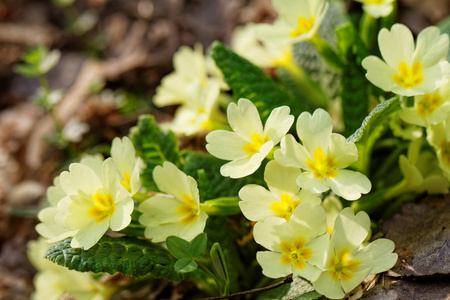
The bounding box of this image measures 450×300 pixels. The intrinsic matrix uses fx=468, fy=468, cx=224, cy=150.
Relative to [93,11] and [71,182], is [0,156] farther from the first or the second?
[71,182]

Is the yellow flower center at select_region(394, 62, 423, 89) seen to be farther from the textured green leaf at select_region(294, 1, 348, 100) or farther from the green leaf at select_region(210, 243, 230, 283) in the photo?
the green leaf at select_region(210, 243, 230, 283)

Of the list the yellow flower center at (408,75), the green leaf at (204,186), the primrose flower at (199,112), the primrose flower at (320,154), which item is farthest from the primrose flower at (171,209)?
Result: the yellow flower center at (408,75)

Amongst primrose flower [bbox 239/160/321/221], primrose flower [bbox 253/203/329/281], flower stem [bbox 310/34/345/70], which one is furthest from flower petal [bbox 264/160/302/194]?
flower stem [bbox 310/34/345/70]

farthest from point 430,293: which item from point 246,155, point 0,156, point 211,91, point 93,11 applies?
point 93,11

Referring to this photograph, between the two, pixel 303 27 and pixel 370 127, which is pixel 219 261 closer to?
pixel 370 127

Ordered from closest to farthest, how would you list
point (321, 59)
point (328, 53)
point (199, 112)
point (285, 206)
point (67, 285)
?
point (285, 206)
point (67, 285)
point (328, 53)
point (199, 112)
point (321, 59)

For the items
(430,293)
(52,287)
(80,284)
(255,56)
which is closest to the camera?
(430,293)

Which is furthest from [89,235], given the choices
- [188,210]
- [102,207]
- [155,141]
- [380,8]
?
[380,8]
